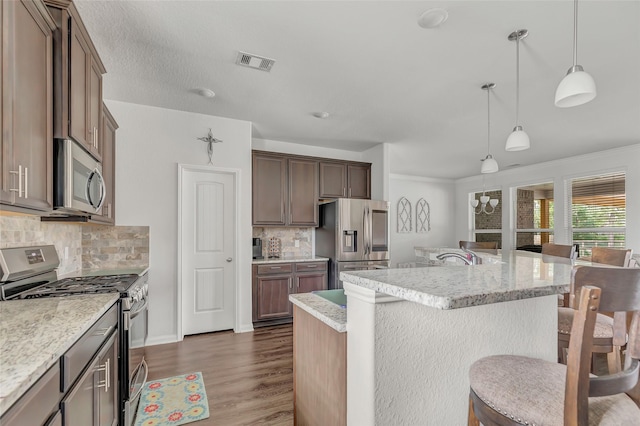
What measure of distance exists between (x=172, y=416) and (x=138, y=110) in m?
2.99

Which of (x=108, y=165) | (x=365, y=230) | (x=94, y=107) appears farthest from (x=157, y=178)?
(x=365, y=230)

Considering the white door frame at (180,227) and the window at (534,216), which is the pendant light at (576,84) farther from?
the window at (534,216)

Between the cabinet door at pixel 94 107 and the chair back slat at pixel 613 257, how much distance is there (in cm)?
388

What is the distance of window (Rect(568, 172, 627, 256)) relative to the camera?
4.93 metres

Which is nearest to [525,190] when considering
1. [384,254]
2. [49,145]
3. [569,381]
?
[384,254]

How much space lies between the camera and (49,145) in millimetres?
1516

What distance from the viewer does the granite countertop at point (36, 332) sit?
71cm

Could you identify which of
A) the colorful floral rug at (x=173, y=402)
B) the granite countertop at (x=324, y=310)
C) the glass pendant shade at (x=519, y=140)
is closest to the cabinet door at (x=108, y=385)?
the colorful floral rug at (x=173, y=402)

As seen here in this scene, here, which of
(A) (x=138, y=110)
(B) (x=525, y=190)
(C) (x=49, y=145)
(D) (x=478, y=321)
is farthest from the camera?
(B) (x=525, y=190)

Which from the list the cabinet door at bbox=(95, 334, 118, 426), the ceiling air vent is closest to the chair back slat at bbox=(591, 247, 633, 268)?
the ceiling air vent

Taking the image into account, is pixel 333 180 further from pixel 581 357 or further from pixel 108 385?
pixel 581 357

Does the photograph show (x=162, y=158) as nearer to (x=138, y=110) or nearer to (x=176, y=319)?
(x=138, y=110)

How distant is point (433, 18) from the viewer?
1.90 meters

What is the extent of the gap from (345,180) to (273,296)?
214 centimetres
